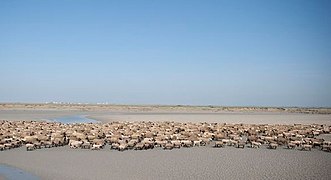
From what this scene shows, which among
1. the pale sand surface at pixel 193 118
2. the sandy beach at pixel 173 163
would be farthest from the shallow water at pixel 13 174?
the pale sand surface at pixel 193 118

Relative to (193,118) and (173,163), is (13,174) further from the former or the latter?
(193,118)

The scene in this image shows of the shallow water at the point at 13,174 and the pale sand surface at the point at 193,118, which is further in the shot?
the pale sand surface at the point at 193,118

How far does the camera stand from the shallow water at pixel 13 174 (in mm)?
13468

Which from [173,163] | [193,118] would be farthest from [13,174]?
[193,118]

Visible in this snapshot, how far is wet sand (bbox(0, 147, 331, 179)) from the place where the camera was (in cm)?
1402

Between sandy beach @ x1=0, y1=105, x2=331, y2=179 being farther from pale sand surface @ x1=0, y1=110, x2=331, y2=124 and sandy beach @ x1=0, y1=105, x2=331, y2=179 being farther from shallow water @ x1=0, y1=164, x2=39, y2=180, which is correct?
pale sand surface @ x1=0, y1=110, x2=331, y2=124

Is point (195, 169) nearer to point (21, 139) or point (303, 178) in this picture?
point (303, 178)

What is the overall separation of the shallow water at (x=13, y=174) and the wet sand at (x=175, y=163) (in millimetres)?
370

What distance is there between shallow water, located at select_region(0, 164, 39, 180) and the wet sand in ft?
1.22

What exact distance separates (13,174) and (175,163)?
22.0 feet

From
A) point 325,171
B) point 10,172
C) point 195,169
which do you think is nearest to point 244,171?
point 195,169

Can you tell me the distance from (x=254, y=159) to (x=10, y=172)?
1083 cm

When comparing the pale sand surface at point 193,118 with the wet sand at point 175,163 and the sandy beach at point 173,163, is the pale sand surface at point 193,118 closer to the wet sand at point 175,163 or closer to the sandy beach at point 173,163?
the wet sand at point 175,163

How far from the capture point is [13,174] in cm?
1413
